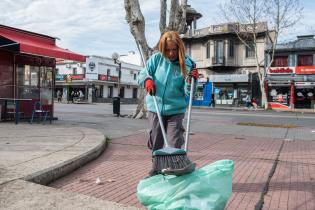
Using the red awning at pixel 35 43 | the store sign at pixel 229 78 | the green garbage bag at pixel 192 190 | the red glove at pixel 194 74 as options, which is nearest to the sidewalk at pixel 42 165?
the green garbage bag at pixel 192 190

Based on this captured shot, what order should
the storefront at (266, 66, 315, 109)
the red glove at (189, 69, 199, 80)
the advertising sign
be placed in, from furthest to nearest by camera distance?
the advertising sign
the storefront at (266, 66, 315, 109)
the red glove at (189, 69, 199, 80)

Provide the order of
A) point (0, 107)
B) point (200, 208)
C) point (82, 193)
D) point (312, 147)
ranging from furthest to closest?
point (0, 107)
point (312, 147)
point (82, 193)
point (200, 208)

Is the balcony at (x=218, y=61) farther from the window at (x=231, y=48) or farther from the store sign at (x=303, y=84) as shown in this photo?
the store sign at (x=303, y=84)

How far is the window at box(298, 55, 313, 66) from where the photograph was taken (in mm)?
37469

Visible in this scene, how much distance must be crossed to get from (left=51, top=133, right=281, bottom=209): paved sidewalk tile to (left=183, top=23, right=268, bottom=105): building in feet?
107

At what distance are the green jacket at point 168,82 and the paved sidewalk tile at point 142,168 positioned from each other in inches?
43.2

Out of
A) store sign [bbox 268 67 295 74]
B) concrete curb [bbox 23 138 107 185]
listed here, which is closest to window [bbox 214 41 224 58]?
store sign [bbox 268 67 295 74]

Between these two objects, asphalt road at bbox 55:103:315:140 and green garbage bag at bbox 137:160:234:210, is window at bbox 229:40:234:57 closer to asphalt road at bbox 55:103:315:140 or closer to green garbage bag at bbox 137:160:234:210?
asphalt road at bbox 55:103:315:140

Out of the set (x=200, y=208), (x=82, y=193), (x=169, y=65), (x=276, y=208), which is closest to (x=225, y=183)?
(x=200, y=208)

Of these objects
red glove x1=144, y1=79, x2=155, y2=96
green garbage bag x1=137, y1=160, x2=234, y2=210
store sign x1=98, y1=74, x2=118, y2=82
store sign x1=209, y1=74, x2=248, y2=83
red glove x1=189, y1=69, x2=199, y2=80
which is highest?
store sign x1=98, y1=74, x2=118, y2=82

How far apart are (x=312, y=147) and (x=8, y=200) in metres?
7.24

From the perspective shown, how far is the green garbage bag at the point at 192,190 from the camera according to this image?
2.83m

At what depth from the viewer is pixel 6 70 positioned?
11.8 metres

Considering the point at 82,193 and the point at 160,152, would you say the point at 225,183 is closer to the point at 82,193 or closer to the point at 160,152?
the point at 160,152
